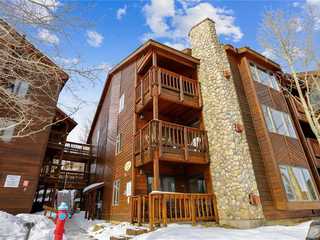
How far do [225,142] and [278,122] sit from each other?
341cm

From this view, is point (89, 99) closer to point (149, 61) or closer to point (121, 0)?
point (121, 0)

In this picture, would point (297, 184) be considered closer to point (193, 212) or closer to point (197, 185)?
point (197, 185)

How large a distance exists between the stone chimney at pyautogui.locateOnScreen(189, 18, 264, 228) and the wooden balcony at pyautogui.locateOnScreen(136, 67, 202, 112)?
53 centimetres

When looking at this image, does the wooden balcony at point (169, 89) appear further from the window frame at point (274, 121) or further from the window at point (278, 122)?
the window at point (278, 122)

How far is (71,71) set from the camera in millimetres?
4027

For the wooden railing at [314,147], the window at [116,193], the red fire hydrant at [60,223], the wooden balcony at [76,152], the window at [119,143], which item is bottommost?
the red fire hydrant at [60,223]

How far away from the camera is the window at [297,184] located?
300 inches

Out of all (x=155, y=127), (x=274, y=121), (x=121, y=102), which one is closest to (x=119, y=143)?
(x=121, y=102)

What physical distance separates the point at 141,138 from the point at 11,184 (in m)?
6.99

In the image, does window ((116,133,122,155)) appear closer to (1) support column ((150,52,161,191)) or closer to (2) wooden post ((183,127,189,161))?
(1) support column ((150,52,161,191))

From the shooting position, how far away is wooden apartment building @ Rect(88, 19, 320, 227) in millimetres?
7324

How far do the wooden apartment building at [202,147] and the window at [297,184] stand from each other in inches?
1.8

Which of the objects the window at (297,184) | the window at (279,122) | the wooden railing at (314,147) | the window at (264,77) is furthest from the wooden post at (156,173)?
the wooden railing at (314,147)

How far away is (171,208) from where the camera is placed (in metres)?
6.83
